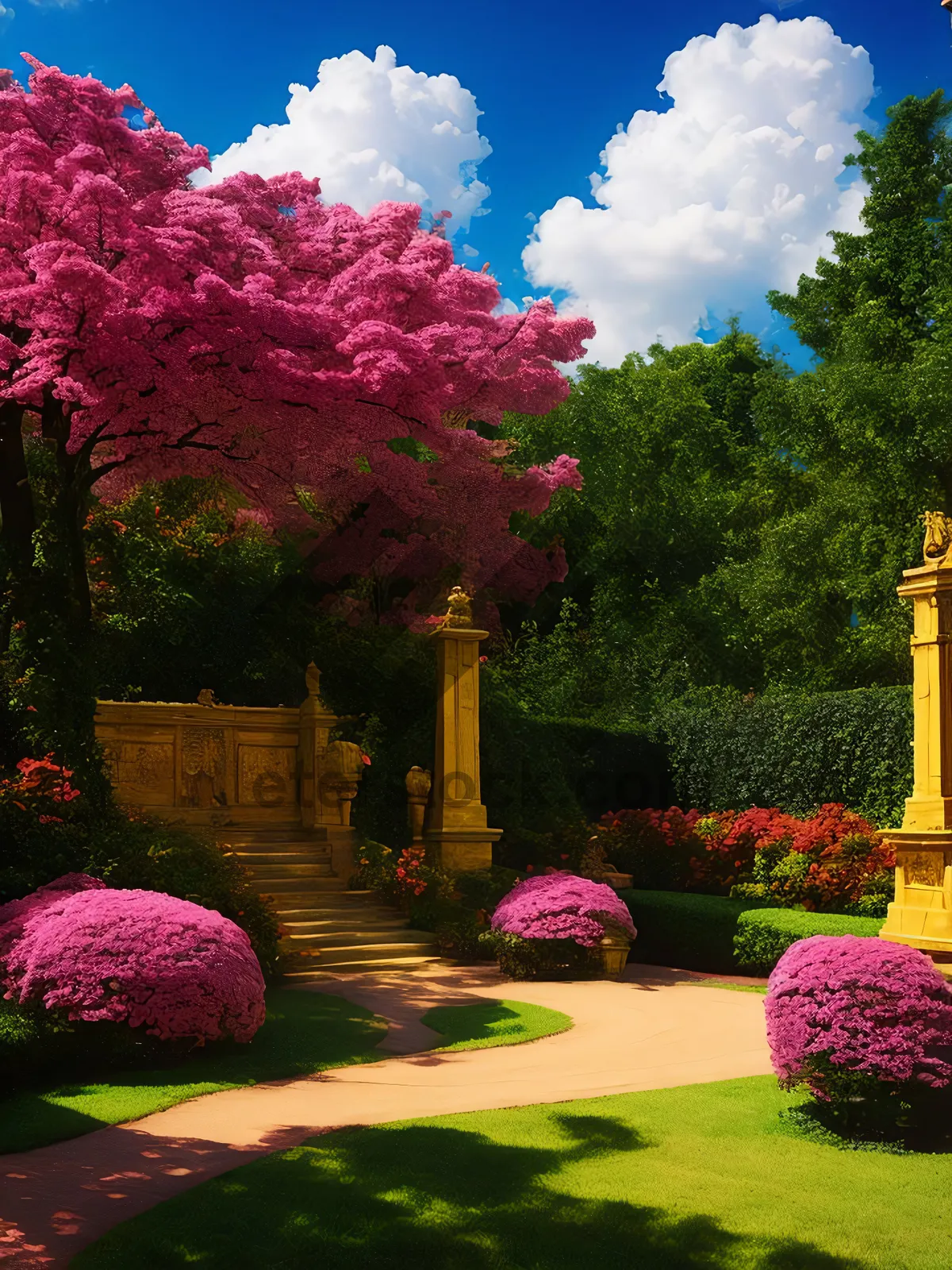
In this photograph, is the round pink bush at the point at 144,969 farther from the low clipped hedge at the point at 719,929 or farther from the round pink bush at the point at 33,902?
the low clipped hedge at the point at 719,929

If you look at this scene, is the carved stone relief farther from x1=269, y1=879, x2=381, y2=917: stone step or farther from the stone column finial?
x1=269, y1=879, x2=381, y2=917: stone step

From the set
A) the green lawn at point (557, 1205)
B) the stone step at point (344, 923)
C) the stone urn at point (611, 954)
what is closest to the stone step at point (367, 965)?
the stone step at point (344, 923)

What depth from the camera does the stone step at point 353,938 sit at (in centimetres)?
1293

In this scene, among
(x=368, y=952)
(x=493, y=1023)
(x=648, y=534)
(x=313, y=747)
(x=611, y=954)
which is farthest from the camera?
(x=648, y=534)

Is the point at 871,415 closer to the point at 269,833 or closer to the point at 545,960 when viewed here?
the point at 269,833

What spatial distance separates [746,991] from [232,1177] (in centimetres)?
741

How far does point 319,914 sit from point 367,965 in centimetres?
148

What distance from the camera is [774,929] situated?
1266 cm

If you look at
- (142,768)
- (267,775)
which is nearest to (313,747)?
(267,775)

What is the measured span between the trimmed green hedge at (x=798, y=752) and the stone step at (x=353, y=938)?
24.0ft

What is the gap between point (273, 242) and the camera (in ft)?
53.0

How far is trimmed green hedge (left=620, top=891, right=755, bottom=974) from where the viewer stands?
44.0 ft

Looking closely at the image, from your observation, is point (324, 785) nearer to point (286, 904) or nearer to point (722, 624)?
point (286, 904)

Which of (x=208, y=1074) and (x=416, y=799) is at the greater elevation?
(x=416, y=799)
